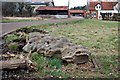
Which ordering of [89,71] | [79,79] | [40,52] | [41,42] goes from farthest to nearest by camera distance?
[41,42] → [40,52] → [89,71] → [79,79]

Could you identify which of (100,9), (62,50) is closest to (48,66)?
(62,50)

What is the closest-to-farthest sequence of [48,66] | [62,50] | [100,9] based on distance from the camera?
[48,66] < [62,50] < [100,9]

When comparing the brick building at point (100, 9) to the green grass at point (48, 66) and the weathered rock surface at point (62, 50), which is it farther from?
the green grass at point (48, 66)

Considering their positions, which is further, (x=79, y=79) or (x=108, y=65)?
(x=108, y=65)

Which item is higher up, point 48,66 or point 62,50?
point 62,50

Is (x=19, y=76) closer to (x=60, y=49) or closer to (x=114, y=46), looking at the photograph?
(x=60, y=49)

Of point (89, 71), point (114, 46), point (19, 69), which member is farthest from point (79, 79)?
point (114, 46)

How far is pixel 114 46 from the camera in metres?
8.25

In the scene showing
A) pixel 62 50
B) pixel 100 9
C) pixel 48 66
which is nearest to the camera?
pixel 48 66

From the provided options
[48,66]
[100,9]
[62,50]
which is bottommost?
[48,66]

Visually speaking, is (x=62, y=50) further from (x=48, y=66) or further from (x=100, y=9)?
(x=100, y=9)

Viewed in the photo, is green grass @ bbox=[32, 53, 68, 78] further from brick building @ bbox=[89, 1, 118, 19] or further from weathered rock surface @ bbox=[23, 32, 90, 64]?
brick building @ bbox=[89, 1, 118, 19]

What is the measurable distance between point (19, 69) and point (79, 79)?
2.99 feet

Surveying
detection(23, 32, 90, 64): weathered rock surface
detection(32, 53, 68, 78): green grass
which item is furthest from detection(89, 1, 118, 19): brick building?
detection(32, 53, 68, 78): green grass
